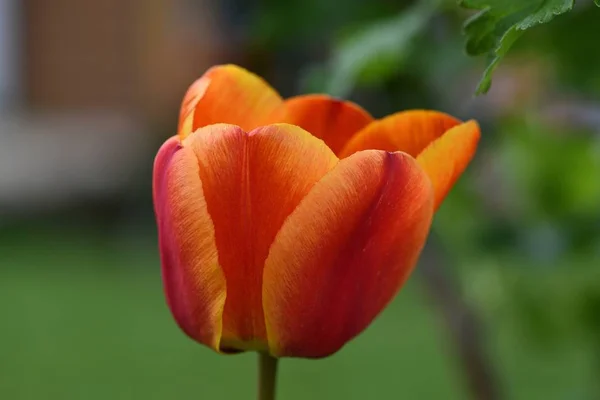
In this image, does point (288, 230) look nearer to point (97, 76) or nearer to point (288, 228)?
point (288, 228)

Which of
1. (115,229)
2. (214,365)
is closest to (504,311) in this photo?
(214,365)

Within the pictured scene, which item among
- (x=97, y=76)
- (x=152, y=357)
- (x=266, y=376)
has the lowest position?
(x=97, y=76)

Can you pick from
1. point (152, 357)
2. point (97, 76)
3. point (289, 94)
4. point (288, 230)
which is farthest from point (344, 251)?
point (97, 76)

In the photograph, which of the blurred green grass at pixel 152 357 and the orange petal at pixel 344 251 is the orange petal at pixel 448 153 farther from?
the blurred green grass at pixel 152 357

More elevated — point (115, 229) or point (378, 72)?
point (378, 72)

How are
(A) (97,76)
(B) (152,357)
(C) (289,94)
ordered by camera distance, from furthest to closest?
(A) (97,76) → (C) (289,94) → (B) (152,357)

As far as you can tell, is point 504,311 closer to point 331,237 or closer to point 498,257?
point 498,257
